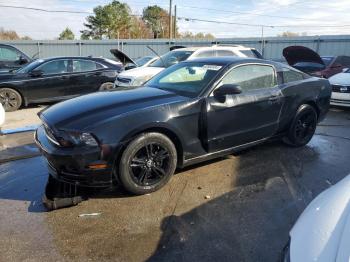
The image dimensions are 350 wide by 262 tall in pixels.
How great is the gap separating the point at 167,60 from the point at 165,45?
50.2 ft

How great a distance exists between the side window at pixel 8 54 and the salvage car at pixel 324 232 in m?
13.1

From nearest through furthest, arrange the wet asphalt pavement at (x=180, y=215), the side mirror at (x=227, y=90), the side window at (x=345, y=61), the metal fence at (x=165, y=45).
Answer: the wet asphalt pavement at (x=180, y=215)
the side mirror at (x=227, y=90)
the side window at (x=345, y=61)
the metal fence at (x=165, y=45)

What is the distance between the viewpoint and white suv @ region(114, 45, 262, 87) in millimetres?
9695

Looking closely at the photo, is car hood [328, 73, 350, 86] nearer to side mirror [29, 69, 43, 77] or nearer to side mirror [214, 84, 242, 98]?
side mirror [214, 84, 242, 98]

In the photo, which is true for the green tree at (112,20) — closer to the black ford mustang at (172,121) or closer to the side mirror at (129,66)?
the side mirror at (129,66)

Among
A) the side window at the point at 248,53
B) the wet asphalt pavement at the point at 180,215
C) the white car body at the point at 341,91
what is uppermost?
the side window at the point at 248,53

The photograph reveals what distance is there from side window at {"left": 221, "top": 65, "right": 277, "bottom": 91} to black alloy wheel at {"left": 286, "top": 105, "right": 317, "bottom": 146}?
31.6 inches

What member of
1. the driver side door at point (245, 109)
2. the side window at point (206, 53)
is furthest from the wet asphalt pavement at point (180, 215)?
the side window at point (206, 53)

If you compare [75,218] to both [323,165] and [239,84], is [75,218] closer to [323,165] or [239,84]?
[239,84]

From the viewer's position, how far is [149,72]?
9.90 m

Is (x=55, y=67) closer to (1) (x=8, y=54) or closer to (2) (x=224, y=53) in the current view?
(1) (x=8, y=54)

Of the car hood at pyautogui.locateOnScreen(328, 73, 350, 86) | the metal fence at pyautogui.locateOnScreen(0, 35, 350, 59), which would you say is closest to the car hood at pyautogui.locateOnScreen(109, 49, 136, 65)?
the car hood at pyautogui.locateOnScreen(328, 73, 350, 86)

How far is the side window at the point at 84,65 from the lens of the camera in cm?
1046

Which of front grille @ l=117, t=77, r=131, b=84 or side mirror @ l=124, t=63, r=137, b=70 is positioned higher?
side mirror @ l=124, t=63, r=137, b=70
